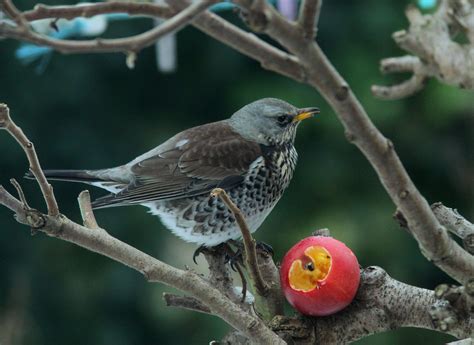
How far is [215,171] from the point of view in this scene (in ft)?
5.68

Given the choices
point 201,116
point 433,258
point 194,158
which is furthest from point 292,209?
point 433,258

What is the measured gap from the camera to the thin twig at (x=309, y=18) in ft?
2.52

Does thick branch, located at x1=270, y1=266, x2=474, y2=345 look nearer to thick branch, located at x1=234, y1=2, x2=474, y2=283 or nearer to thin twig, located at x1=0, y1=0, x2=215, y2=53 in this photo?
thick branch, located at x1=234, y1=2, x2=474, y2=283

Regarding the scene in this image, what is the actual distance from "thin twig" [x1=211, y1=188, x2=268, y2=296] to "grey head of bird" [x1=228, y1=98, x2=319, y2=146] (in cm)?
56

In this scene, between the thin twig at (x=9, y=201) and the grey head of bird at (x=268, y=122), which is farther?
the grey head of bird at (x=268, y=122)

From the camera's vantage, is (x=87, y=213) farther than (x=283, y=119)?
No

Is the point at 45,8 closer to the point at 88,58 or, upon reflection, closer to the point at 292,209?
the point at 292,209

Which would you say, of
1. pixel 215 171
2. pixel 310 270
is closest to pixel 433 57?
pixel 310 270

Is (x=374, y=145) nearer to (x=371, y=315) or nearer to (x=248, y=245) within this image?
(x=248, y=245)

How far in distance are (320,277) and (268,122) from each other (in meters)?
0.60

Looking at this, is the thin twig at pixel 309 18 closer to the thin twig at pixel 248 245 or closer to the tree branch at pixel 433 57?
the tree branch at pixel 433 57

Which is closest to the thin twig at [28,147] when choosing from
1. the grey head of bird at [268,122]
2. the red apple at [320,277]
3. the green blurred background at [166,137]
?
the red apple at [320,277]

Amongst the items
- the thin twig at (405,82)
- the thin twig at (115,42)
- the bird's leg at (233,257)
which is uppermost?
the thin twig at (405,82)

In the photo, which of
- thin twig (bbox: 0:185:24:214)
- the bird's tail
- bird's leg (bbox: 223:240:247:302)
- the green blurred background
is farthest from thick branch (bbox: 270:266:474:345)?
the green blurred background
